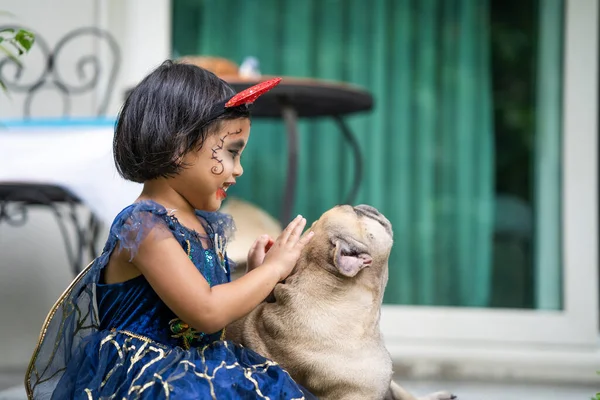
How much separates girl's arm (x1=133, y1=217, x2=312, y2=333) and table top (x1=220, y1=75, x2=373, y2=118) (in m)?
1.24

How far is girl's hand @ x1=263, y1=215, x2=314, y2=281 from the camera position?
4.78 feet

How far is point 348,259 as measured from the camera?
1405 millimetres

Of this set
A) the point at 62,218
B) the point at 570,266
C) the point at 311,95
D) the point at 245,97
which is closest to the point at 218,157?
the point at 245,97

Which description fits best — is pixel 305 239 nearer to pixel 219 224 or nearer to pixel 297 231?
pixel 297 231

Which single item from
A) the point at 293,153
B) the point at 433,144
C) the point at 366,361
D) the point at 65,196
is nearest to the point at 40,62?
the point at 65,196

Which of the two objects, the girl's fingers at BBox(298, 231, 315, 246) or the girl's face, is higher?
the girl's face

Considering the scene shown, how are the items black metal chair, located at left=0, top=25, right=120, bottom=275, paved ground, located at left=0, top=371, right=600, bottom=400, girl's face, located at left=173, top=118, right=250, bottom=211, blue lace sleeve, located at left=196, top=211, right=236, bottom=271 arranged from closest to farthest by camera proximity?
girl's face, located at left=173, top=118, right=250, bottom=211, blue lace sleeve, located at left=196, top=211, right=236, bottom=271, paved ground, located at left=0, top=371, right=600, bottom=400, black metal chair, located at left=0, top=25, right=120, bottom=275

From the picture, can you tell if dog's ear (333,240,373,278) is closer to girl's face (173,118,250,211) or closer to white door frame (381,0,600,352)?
girl's face (173,118,250,211)

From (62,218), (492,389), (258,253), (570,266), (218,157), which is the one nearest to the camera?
(218,157)

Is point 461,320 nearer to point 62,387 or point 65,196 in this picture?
point 65,196

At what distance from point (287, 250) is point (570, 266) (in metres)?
2.35

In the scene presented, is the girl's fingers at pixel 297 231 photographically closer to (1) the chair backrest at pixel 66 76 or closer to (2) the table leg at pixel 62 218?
(2) the table leg at pixel 62 218

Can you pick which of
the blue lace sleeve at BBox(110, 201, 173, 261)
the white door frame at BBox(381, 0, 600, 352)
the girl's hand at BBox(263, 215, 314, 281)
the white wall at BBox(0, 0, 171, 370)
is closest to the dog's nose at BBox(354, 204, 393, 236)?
the girl's hand at BBox(263, 215, 314, 281)

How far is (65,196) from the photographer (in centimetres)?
245
